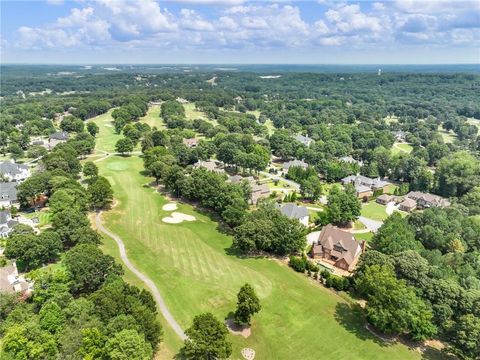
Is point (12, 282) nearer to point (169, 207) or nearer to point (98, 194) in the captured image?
point (98, 194)

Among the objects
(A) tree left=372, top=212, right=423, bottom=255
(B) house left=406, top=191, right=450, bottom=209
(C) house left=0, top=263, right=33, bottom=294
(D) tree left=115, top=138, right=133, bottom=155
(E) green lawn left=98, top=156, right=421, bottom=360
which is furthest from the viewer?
(D) tree left=115, top=138, right=133, bottom=155

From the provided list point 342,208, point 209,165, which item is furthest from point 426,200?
point 209,165

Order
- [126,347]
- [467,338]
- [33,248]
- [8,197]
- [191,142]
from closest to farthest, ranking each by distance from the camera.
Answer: [126,347]
[467,338]
[33,248]
[8,197]
[191,142]

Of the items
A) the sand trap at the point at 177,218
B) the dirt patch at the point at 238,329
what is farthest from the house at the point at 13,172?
the dirt patch at the point at 238,329

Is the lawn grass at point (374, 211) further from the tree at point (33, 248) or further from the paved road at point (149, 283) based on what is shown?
the tree at point (33, 248)

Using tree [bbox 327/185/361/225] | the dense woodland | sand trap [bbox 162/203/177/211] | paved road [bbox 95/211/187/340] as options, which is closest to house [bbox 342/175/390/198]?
the dense woodland

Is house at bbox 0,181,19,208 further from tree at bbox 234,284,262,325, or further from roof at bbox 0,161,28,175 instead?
tree at bbox 234,284,262,325

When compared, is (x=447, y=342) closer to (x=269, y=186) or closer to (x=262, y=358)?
(x=262, y=358)
